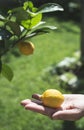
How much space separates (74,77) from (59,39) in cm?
176

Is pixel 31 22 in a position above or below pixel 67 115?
above

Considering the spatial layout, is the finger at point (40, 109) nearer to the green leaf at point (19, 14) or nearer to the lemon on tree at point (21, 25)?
the lemon on tree at point (21, 25)

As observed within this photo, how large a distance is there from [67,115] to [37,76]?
10.1 ft

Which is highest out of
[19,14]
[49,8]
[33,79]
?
[33,79]

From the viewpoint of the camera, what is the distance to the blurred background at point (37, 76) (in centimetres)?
390

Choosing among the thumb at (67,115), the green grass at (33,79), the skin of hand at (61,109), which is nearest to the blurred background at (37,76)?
the green grass at (33,79)

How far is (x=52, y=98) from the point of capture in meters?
1.89

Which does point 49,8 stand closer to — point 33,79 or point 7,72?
point 7,72

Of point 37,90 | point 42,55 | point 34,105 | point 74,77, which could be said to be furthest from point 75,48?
point 34,105

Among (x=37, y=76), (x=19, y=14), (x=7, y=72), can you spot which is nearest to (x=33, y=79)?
(x=37, y=76)

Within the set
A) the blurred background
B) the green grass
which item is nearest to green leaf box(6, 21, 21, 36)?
the blurred background

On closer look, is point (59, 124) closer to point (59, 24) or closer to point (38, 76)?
point (38, 76)

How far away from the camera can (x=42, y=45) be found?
6.19 m

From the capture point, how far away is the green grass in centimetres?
392
